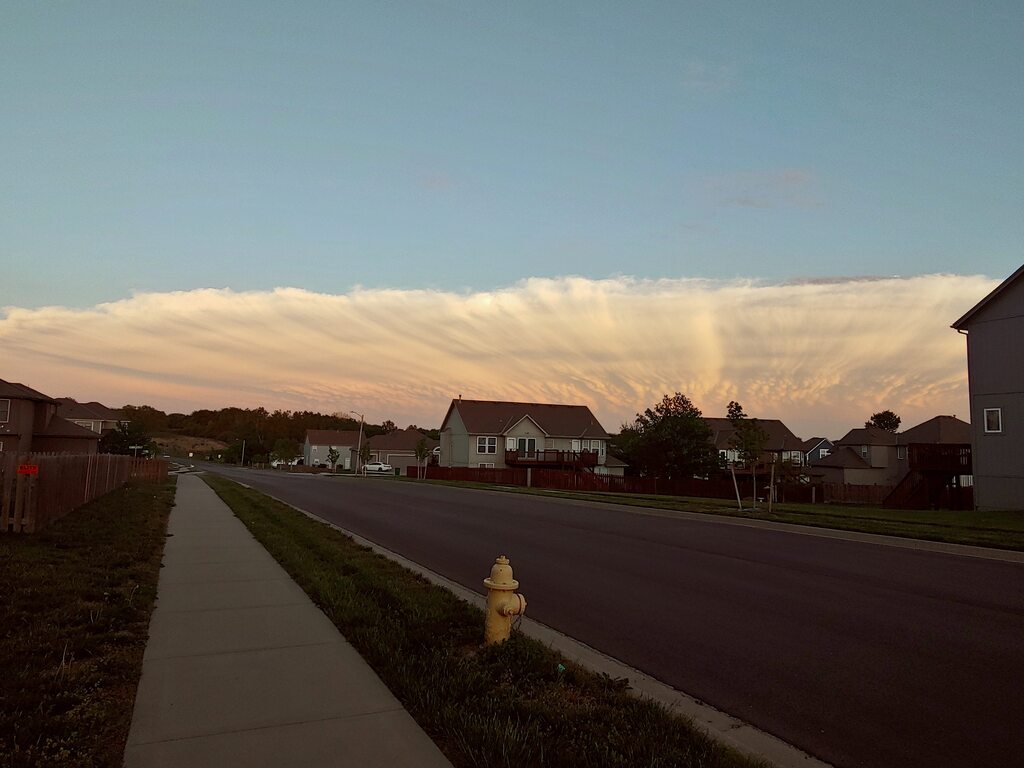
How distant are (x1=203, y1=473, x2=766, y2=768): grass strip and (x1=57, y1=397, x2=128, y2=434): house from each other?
78.0m

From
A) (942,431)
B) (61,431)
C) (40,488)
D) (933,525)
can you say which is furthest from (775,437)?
(40,488)

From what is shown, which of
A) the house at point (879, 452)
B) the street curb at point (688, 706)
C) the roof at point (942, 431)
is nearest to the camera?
the street curb at point (688, 706)

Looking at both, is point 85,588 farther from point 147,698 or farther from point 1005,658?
point 1005,658

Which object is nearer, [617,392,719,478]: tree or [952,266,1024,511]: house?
[952,266,1024,511]: house

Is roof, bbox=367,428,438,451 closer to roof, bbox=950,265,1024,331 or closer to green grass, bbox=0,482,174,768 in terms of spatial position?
roof, bbox=950,265,1024,331

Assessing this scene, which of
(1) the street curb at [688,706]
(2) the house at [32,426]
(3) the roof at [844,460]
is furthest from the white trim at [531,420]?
(1) the street curb at [688,706]

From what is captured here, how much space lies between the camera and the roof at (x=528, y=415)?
226 ft

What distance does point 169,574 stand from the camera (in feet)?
32.6

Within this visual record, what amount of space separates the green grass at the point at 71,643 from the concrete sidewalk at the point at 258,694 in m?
0.18

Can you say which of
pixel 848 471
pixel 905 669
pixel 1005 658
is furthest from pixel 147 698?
pixel 848 471

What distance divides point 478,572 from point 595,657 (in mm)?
4769

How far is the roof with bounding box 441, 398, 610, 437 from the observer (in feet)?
226

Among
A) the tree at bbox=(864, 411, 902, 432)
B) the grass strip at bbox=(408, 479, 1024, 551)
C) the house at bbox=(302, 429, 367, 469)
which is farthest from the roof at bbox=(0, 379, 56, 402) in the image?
the tree at bbox=(864, 411, 902, 432)

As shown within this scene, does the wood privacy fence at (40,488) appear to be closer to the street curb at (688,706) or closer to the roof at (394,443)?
the street curb at (688,706)
